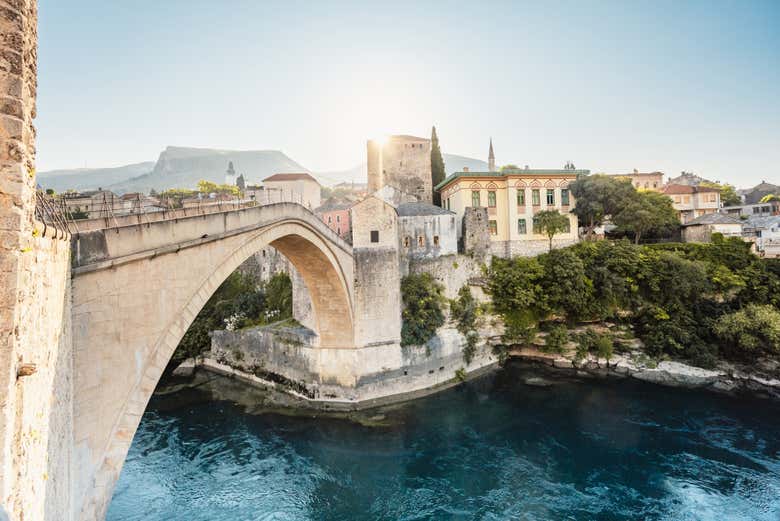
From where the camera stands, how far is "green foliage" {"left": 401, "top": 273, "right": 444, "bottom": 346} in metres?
18.5

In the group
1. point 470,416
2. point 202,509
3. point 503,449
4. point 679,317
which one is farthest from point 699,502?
point 202,509

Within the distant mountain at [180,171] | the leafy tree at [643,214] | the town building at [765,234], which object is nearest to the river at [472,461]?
the leafy tree at [643,214]

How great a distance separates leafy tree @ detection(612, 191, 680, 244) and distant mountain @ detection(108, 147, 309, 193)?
105 metres

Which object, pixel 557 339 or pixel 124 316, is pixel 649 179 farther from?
pixel 124 316

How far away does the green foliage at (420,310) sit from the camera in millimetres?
18516

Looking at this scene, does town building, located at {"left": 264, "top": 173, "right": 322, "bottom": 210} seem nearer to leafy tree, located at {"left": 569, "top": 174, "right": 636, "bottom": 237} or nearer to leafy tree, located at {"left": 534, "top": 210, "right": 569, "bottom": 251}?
leafy tree, located at {"left": 534, "top": 210, "right": 569, "bottom": 251}

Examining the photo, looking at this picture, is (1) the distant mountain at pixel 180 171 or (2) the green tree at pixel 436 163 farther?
(1) the distant mountain at pixel 180 171

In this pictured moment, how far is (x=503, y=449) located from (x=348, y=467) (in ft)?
18.5

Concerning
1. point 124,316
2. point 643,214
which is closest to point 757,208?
point 643,214

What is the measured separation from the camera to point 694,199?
36219 mm

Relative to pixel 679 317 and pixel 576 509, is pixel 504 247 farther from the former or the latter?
pixel 576 509

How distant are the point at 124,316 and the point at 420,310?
1425cm

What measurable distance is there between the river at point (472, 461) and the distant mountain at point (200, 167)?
107329 mm

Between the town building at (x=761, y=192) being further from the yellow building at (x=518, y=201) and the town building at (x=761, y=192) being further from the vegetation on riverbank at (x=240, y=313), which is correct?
the vegetation on riverbank at (x=240, y=313)
